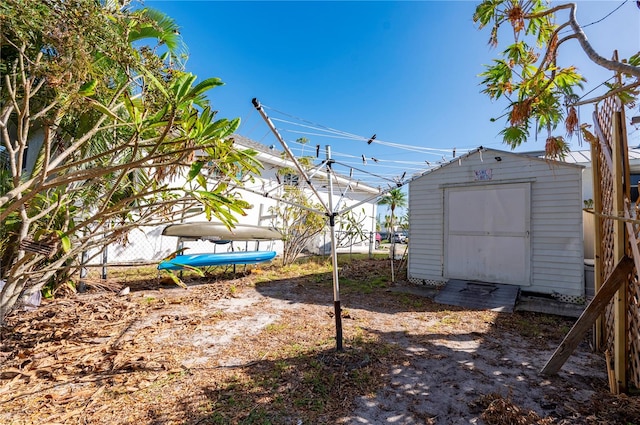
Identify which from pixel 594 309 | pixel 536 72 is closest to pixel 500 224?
pixel 594 309

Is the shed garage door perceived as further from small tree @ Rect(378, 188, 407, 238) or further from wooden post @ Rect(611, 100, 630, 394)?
wooden post @ Rect(611, 100, 630, 394)

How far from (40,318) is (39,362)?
5.90 feet

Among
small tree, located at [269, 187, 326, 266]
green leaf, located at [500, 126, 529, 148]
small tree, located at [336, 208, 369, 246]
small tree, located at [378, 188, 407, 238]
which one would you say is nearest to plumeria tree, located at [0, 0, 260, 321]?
green leaf, located at [500, 126, 529, 148]

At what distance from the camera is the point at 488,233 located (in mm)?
6930

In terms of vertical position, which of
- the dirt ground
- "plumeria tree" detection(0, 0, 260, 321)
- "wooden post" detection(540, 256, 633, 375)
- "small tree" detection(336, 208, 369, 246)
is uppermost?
"plumeria tree" detection(0, 0, 260, 321)

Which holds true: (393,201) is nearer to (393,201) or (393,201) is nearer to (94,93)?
(393,201)

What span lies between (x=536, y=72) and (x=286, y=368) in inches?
155

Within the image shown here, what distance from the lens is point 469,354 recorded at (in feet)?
12.4

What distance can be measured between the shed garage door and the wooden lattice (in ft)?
9.21

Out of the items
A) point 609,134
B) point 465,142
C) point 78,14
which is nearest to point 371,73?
point 465,142

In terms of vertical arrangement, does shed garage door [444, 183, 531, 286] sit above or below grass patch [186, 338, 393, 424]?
above

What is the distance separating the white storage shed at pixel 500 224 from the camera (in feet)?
19.9

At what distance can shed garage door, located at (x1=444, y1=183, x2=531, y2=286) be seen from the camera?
656 cm

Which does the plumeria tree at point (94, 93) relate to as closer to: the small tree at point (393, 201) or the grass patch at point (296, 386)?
the grass patch at point (296, 386)
